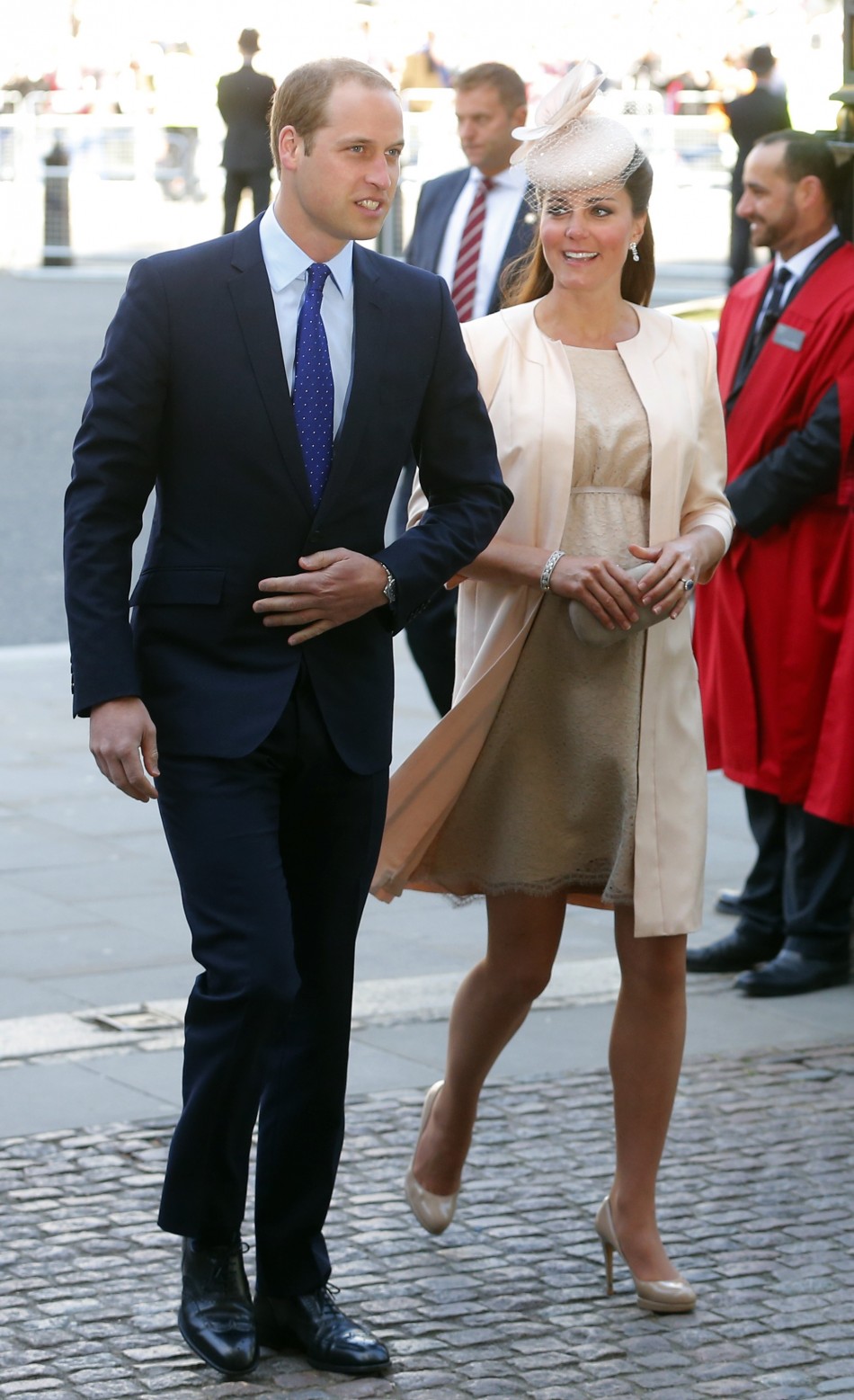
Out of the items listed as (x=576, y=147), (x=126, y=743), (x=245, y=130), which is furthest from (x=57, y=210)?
(x=126, y=743)

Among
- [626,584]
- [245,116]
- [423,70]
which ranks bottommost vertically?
[626,584]

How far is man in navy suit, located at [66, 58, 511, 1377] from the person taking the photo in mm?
3359

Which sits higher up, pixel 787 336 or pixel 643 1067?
pixel 787 336

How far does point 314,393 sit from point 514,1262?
162 centimetres

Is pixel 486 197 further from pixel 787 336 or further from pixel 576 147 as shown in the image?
pixel 576 147

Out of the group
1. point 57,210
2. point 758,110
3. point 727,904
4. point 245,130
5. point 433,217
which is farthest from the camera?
point 57,210

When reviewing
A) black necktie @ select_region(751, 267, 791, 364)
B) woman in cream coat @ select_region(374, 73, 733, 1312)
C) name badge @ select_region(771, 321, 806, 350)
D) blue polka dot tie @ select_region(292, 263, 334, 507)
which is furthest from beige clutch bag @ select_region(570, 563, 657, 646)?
black necktie @ select_region(751, 267, 791, 364)

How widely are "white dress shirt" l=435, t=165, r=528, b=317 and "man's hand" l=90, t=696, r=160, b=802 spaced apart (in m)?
4.16

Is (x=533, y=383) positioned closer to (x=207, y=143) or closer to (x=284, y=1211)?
(x=284, y=1211)

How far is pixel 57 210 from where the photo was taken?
24188mm

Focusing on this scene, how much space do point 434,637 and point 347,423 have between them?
11.3ft

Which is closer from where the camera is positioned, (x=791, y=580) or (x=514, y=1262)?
(x=514, y=1262)

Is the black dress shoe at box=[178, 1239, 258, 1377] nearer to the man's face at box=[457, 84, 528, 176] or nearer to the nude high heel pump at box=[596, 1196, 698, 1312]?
the nude high heel pump at box=[596, 1196, 698, 1312]

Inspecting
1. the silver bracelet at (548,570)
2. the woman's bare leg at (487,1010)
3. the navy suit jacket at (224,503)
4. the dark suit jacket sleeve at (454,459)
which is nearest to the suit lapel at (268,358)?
the navy suit jacket at (224,503)
